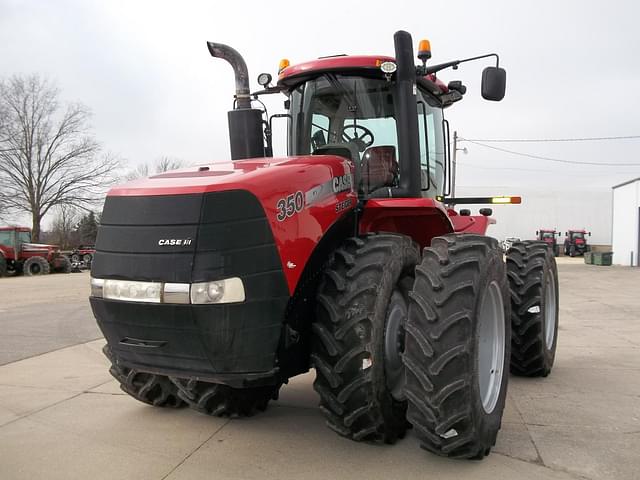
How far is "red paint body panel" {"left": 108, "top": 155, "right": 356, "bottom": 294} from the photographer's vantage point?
279 centimetres

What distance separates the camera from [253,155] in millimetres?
4293

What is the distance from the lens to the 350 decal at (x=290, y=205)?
9.39 feet

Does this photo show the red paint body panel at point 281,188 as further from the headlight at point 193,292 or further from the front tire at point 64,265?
the front tire at point 64,265

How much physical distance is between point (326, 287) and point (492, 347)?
1.37m

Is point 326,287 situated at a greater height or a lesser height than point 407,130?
lesser

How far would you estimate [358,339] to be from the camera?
296 cm

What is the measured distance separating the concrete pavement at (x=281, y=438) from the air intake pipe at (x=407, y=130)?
68.2 inches

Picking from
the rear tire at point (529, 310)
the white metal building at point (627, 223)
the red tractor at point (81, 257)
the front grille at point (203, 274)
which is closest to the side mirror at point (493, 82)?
the rear tire at point (529, 310)

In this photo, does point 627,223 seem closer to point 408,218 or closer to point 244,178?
point 408,218

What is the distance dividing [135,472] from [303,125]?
2670 millimetres

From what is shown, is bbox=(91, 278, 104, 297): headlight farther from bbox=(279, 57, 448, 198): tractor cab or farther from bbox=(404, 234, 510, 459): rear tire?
bbox=(279, 57, 448, 198): tractor cab

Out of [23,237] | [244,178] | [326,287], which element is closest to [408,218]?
[326,287]

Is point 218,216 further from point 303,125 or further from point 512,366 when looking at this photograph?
point 512,366

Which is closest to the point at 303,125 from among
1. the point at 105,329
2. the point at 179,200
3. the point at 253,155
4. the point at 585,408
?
the point at 253,155
